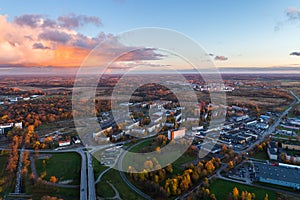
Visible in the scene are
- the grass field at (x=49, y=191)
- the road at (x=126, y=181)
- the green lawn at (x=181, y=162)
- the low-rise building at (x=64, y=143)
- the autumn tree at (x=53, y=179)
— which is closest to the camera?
the grass field at (x=49, y=191)

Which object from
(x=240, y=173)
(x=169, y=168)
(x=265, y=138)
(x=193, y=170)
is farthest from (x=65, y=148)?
(x=265, y=138)

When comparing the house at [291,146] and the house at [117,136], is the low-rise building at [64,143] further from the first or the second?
the house at [291,146]

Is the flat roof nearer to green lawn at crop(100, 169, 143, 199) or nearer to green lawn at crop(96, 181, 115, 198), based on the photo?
green lawn at crop(100, 169, 143, 199)

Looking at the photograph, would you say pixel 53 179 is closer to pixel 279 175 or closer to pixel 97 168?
pixel 97 168

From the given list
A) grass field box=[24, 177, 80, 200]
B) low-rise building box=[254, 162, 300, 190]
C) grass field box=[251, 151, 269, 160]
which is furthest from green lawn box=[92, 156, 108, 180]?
grass field box=[251, 151, 269, 160]

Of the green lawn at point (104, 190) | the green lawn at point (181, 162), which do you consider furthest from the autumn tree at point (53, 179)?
the green lawn at point (181, 162)

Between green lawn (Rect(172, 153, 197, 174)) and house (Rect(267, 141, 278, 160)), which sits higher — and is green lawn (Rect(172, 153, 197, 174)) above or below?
below
